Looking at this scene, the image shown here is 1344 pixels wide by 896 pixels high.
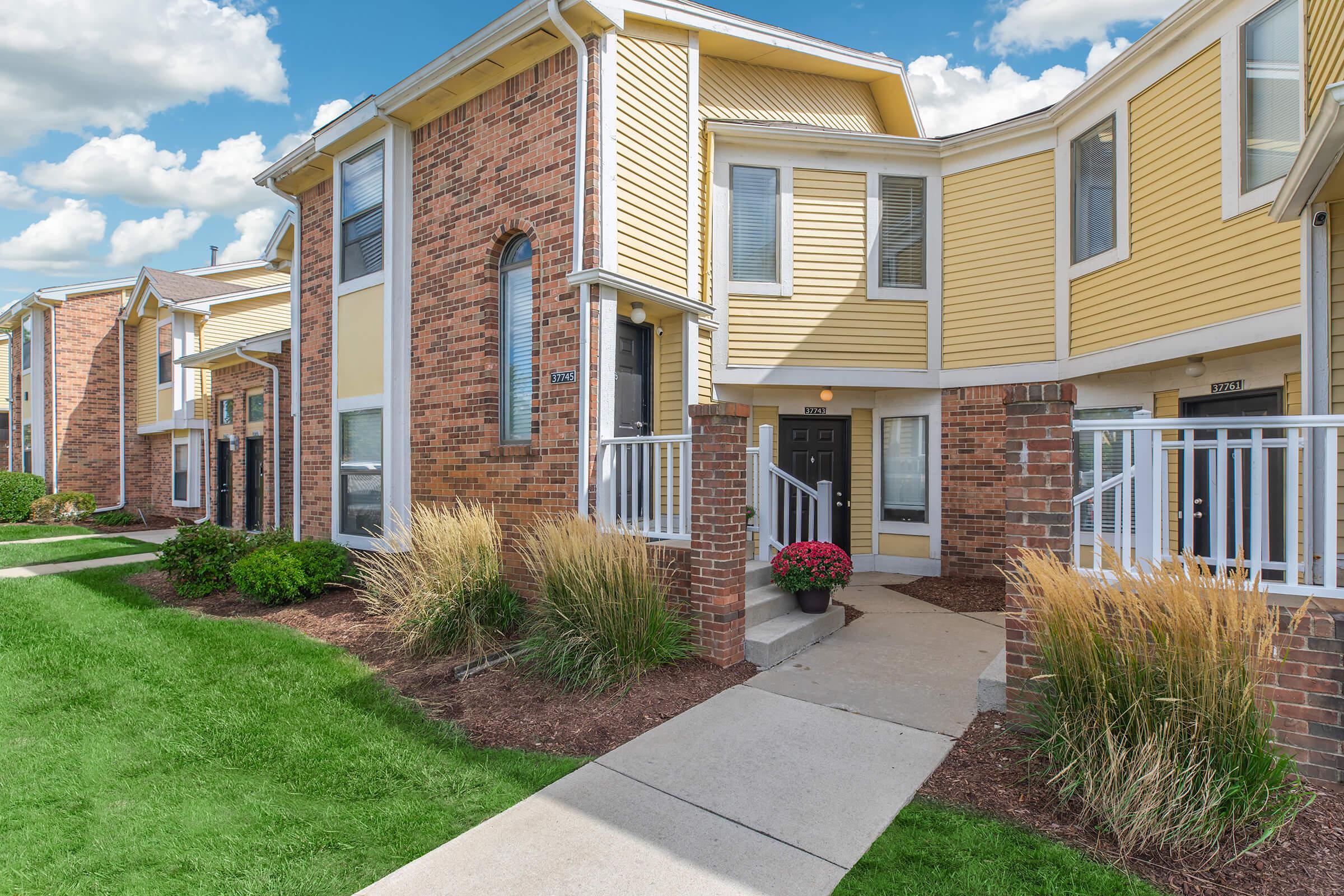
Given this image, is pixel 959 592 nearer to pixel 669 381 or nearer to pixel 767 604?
pixel 767 604

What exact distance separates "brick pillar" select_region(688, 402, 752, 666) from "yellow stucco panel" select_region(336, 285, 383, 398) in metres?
4.93

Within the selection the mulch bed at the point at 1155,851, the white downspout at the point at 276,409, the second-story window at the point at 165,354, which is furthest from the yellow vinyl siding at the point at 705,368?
the second-story window at the point at 165,354

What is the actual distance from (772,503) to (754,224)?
4158mm

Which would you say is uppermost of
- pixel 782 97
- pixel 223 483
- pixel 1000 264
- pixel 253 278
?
pixel 253 278

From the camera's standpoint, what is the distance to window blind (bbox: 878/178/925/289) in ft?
31.2

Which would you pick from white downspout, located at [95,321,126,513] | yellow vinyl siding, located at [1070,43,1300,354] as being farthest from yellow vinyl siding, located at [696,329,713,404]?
white downspout, located at [95,321,126,513]

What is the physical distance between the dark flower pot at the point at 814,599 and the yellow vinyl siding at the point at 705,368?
9.11 feet

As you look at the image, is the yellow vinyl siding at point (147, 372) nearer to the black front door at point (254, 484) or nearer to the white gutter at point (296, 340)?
the black front door at point (254, 484)

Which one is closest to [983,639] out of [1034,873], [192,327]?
[1034,873]

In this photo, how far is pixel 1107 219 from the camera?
8.09m

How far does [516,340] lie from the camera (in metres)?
7.41

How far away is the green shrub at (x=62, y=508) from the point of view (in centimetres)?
1811

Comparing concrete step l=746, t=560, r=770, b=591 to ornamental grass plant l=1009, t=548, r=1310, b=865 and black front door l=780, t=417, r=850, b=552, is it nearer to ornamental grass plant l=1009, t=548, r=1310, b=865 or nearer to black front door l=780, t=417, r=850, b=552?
black front door l=780, t=417, r=850, b=552

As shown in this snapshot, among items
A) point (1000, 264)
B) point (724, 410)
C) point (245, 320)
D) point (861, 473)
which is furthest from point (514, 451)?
point (245, 320)
